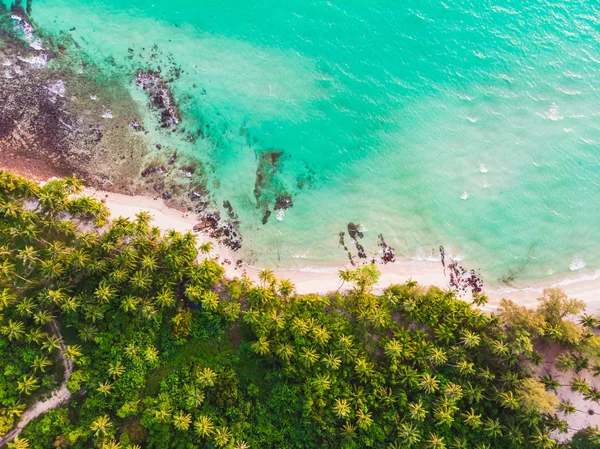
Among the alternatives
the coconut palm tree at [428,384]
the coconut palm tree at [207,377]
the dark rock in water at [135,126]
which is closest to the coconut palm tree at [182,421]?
the coconut palm tree at [207,377]

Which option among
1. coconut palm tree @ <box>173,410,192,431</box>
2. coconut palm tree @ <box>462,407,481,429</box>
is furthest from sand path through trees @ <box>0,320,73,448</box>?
coconut palm tree @ <box>462,407,481,429</box>

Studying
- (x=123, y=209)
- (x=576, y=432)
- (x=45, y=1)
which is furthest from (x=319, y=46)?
(x=576, y=432)

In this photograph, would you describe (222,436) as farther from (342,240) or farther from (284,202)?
(284,202)

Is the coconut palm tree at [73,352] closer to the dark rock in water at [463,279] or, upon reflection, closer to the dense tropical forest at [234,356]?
the dense tropical forest at [234,356]

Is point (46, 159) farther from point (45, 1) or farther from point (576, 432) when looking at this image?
point (576, 432)

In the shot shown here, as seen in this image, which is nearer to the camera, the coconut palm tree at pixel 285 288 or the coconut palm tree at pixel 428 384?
the coconut palm tree at pixel 428 384

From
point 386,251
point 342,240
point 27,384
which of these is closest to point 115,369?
point 27,384
